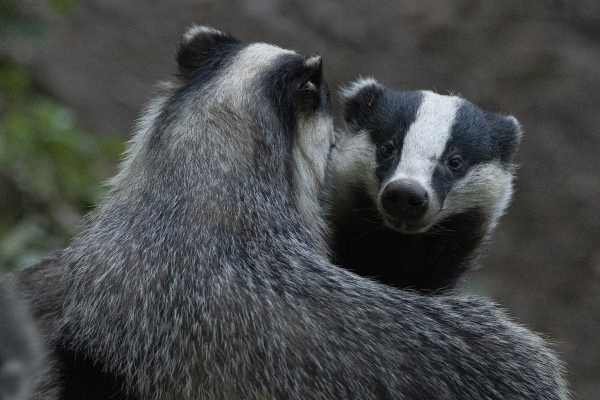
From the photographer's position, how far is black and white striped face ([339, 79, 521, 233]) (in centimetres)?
283

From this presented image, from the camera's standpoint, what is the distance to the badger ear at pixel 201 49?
281cm

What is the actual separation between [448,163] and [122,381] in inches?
58.5

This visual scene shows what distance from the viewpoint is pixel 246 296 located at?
227cm

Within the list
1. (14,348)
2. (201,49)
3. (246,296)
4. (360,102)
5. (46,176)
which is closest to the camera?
(14,348)

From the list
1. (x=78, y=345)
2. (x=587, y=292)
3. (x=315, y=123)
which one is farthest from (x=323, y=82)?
(x=587, y=292)

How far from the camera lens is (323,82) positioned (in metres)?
2.85

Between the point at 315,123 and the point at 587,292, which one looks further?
the point at 587,292

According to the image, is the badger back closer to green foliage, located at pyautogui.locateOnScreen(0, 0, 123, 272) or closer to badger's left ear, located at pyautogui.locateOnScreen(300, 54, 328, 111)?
badger's left ear, located at pyautogui.locateOnScreen(300, 54, 328, 111)

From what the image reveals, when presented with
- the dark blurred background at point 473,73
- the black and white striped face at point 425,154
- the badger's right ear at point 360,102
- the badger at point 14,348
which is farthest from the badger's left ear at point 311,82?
the dark blurred background at point 473,73

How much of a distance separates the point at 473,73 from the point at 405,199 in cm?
397

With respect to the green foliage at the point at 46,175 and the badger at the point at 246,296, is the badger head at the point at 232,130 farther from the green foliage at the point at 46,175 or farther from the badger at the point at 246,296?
the green foliage at the point at 46,175

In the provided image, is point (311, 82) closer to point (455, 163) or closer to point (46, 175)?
point (455, 163)

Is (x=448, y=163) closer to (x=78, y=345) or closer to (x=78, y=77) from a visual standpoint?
(x=78, y=345)

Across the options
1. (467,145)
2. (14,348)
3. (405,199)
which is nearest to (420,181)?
(405,199)
